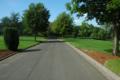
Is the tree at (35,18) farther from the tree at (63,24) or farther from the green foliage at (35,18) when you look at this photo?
the tree at (63,24)

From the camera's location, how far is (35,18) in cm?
7712

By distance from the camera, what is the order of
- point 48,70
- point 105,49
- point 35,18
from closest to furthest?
point 48,70, point 105,49, point 35,18

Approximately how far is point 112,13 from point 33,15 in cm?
5408

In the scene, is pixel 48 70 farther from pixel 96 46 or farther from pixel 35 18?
pixel 35 18

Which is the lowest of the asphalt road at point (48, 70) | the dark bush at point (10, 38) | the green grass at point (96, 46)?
the green grass at point (96, 46)

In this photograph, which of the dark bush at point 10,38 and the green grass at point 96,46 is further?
the green grass at point 96,46

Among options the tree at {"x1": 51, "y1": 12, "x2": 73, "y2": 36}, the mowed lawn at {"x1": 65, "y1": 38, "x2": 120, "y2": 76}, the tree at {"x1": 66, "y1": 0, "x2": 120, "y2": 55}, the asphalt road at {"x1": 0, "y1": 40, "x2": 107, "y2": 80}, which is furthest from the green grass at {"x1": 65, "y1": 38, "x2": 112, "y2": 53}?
the tree at {"x1": 51, "y1": 12, "x2": 73, "y2": 36}

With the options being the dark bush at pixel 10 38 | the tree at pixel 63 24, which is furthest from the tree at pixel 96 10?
the tree at pixel 63 24

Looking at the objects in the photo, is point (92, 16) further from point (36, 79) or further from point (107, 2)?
point (36, 79)

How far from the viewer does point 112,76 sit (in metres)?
12.7

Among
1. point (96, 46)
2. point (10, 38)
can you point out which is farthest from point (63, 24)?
point (10, 38)

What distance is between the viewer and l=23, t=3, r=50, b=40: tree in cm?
7688

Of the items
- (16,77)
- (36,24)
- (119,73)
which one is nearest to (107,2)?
(119,73)

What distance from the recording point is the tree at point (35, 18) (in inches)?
3027
